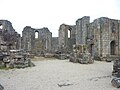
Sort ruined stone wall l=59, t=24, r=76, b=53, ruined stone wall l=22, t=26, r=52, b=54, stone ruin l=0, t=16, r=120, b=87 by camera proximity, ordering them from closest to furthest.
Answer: stone ruin l=0, t=16, r=120, b=87
ruined stone wall l=59, t=24, r=76, b=53
ruined stone wall l=22, t=26, r=52, b=54

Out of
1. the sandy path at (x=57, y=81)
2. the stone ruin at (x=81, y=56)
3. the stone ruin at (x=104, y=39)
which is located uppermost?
the stone ruin at (x=104, y=39)

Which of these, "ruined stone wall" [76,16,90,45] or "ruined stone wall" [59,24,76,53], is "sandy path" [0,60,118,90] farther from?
"ruined stone wall" [59,24,76,53]

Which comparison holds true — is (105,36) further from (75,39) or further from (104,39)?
(75,39)

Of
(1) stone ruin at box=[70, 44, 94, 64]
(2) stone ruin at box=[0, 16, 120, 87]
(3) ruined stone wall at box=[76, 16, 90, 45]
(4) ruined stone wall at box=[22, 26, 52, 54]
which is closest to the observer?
(2) stone ruin at box=[0, 16, 120, 87]

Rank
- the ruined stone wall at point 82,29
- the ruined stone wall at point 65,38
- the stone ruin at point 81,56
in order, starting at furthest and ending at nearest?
the ruined stone wall at point 65,38 < the ruined stone wall at point 82,29 < the stone ruin at point 81,56

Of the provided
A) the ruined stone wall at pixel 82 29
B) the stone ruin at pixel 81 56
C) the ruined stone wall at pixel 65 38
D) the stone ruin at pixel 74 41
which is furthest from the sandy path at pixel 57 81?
the ruined stone wall at pixel 65 38

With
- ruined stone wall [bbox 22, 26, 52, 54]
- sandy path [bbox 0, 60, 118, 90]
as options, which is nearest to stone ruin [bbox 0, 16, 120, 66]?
ruined stone wall [bbox 22, 26, 52, 54]

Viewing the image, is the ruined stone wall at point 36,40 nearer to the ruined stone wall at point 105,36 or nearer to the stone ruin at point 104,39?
the stone ruin at point 104,39

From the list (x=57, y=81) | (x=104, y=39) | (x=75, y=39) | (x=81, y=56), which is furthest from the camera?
(x=75, y=39)

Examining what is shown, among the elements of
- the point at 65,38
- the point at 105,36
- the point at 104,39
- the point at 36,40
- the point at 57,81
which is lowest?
the point at 57,81

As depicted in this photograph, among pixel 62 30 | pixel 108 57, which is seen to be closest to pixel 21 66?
pixel 108 57

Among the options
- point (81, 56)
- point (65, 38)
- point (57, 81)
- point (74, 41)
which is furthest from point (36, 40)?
point (57, 81)

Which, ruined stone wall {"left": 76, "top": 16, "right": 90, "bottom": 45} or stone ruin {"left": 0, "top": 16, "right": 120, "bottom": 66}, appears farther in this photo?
ruined stone wall {"left": 76, "top": 16, "right": 90, "bottom": 45}

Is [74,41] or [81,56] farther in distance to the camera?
[74,41]
